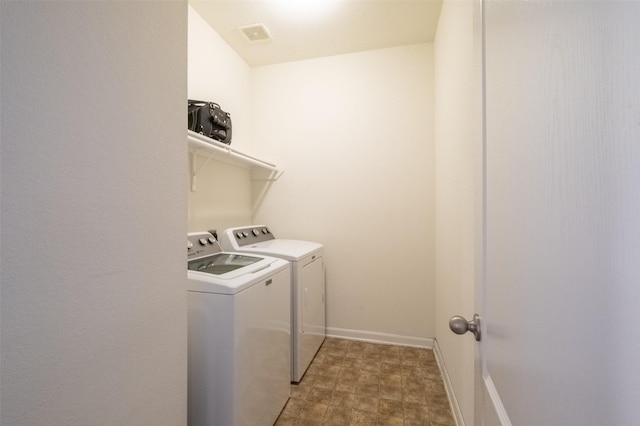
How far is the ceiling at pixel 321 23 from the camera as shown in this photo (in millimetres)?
1938

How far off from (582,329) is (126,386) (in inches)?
40.0

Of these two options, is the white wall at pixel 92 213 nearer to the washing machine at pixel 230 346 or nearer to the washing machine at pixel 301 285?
the washing machine at pixel 230 346

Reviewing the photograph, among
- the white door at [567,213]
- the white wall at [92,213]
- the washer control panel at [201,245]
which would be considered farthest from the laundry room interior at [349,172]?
the white door at [567,213]

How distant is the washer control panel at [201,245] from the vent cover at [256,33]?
176cm

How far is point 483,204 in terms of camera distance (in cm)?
70

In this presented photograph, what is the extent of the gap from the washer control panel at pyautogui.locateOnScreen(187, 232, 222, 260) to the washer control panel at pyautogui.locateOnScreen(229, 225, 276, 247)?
25 cm

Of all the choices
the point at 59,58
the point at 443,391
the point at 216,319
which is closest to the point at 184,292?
the point at 216,319

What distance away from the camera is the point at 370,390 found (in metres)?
1.79

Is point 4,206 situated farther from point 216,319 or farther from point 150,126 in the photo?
point 216,319

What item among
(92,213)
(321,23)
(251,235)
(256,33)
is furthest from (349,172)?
(92,213)

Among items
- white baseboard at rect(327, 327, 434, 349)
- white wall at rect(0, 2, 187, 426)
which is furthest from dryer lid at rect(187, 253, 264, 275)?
white baseboard at rect(327, 327, 434, 349)

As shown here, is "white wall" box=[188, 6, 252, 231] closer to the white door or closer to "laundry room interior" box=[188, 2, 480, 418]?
"laundry room interior" box=[188, 2, 480, 418]

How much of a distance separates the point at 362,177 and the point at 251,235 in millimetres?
1189

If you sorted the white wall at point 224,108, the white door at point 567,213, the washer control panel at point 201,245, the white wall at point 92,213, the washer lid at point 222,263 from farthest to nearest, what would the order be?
the white wall at point 224,108 → the washer control panel at point 201,245 → the washer lid at point 222,263 → the white wall at point 92,213 → the white door at point 567,213
